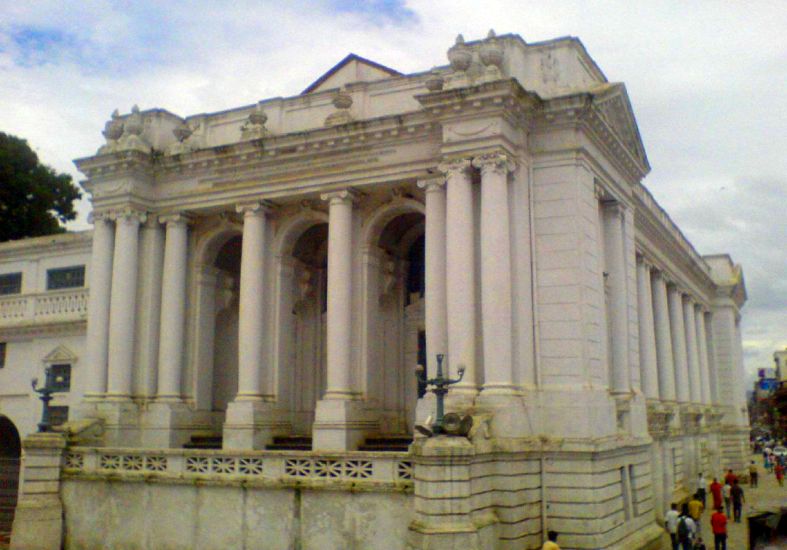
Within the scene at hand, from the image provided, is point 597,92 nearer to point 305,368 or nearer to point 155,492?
point 305,368

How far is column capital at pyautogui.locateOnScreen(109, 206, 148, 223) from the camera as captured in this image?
27844 mm

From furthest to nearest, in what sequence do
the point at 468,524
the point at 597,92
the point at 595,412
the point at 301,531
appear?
the point at 597,92 < the point at 595,412 < the point at 301,531 < the point at 468,524

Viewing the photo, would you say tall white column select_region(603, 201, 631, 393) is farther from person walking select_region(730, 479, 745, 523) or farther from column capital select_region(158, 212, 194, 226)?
column capital select_region(158, 212, 194, 226)

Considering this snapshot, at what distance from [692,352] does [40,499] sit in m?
35.4

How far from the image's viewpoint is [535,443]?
68.6 ft

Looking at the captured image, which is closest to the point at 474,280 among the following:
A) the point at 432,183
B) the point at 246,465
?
the point at 432,183

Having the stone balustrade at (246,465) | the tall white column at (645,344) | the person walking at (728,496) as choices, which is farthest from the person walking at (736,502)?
the stone balustrade at (246,465)

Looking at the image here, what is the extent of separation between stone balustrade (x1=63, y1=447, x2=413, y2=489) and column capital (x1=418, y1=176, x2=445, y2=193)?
8292 millimetres

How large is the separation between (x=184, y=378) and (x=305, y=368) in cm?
426

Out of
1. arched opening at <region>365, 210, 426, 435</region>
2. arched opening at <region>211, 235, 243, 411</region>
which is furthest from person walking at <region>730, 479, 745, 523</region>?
arched opening at <region>211, 235, 243, 411</region>

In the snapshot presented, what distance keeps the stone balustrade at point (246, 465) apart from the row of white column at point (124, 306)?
364 cm

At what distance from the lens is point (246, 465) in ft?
69.5

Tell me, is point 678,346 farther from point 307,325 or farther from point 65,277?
point 65,277

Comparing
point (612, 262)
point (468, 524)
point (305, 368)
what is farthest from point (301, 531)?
point (612, 262)
